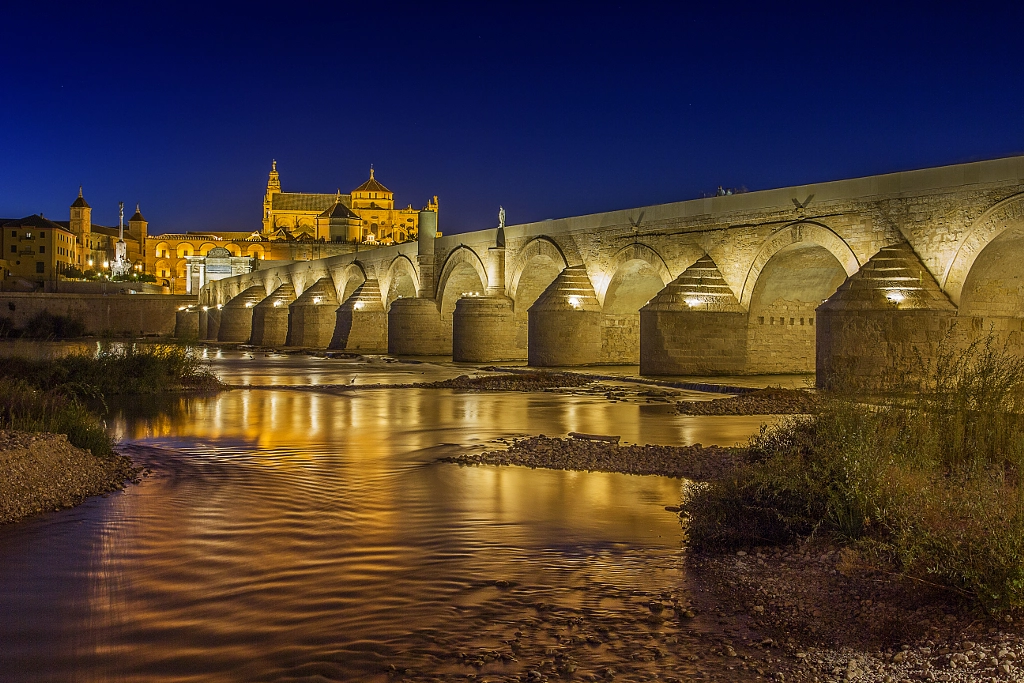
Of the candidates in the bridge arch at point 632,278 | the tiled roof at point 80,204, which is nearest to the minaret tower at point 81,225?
the tiled roof at point 80,204

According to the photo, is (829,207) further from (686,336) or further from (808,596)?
(808,596)

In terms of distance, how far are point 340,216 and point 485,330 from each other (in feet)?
161

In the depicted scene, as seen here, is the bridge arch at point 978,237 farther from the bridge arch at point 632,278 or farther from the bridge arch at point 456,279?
the bridge arch at point 456,279

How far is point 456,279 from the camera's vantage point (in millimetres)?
32656

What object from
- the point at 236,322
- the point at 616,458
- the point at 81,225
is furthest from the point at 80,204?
the point at 616,458

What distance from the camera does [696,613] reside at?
14.1ft

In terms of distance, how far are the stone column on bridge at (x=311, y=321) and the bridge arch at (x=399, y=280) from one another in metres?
2.74

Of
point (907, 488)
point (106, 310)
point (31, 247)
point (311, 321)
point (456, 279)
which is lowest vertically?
point (907, 488)

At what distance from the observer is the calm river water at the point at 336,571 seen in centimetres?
377

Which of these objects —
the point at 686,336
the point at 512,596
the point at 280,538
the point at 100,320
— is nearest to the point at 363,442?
the point at 280,538

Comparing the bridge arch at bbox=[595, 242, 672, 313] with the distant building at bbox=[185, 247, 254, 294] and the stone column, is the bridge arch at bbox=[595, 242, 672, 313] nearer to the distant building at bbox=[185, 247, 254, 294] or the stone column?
the stone column

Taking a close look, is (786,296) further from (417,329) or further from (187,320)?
(187,320)

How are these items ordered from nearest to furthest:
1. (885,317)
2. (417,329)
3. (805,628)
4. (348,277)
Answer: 1. (805,628)
2. (885,317)
3. (417,329)
4. (348,277)

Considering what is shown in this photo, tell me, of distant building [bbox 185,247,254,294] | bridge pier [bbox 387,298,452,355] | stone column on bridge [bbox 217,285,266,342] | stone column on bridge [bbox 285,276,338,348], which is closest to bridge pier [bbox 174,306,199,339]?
stone column on bridge [bbox 217,285,266,342]
